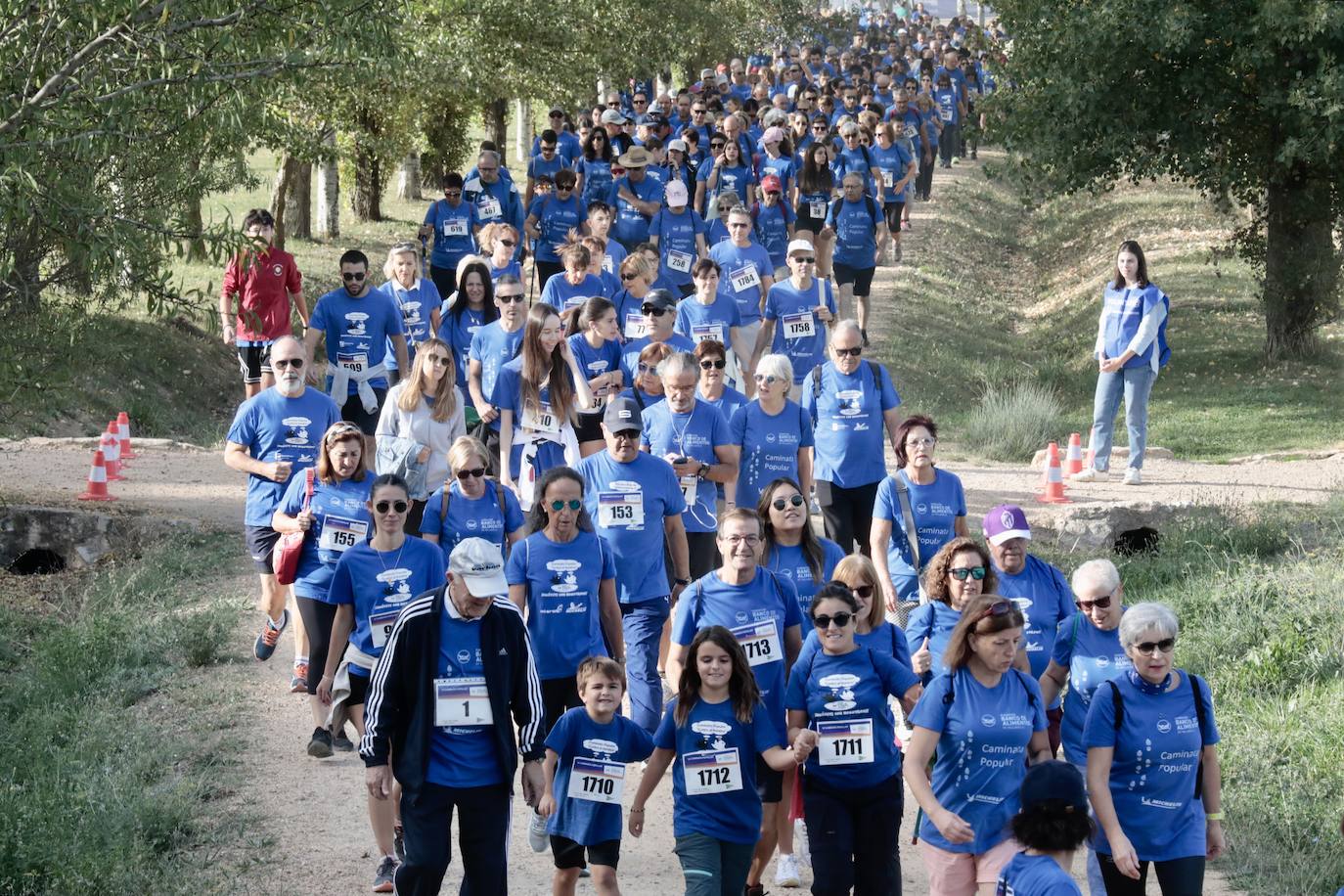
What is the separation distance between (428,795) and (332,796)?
8.51ft

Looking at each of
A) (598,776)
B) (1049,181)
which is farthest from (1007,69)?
(598,776)

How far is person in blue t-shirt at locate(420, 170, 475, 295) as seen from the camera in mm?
18141

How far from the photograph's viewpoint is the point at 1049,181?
939 inches

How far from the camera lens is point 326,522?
9.05 metres

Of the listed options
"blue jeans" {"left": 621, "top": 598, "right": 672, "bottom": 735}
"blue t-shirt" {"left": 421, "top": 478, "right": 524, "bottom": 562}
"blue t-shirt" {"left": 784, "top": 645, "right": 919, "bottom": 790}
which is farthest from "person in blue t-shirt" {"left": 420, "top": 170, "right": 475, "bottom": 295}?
"blue t-shirt" {"left": 784, "top": 645, "right": 919, "bottom": 790}

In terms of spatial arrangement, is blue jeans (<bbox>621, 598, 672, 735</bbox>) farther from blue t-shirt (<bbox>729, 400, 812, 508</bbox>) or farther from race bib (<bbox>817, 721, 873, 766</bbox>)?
race bib (<bbox>817, 721, 873, 766</bbox>)

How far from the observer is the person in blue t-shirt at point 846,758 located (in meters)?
7.25

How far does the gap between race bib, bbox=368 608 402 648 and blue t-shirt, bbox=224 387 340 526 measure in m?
2.13

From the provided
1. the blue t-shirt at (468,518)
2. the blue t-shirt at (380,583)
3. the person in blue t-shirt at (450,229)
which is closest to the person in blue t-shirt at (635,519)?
the blue t-shirt at (468,518)

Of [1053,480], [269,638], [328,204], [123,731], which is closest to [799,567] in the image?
[269,638]

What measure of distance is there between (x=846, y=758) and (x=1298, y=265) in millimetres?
16813

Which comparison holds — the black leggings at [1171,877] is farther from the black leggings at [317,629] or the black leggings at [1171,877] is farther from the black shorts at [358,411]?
the black shorts at [358,411]

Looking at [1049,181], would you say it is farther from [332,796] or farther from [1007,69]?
[332,796]

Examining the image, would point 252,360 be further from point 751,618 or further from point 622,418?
point 751,618
